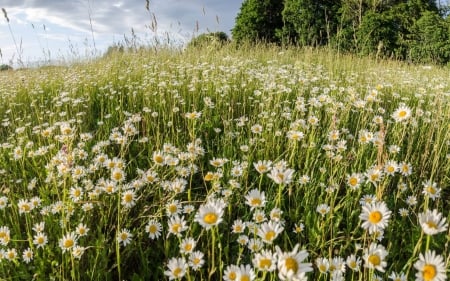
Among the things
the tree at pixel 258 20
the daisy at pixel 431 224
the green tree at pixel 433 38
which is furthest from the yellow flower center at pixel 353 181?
the green tree at pixel 433 38

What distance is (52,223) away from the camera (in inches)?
72.6

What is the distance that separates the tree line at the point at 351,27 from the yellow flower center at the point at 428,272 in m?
10.7

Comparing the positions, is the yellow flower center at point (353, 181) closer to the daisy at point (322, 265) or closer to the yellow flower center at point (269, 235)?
the daisy at point (322, 265)

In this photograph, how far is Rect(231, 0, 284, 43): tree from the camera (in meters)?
15.8

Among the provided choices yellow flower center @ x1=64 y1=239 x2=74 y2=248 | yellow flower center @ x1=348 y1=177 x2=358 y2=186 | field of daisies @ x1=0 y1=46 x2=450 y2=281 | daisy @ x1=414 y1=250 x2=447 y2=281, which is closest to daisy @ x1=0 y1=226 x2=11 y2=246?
field of daisies @ x1=0 y1=46 x2=450 y2=281

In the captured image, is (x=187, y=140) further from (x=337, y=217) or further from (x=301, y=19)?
(x=301, y=19)

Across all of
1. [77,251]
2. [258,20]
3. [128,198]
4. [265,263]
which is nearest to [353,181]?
[265,263]

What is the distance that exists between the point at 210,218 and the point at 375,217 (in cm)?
55

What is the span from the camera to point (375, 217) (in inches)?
42.5

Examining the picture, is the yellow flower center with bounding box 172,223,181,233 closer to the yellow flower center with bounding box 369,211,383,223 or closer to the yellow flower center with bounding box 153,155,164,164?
the yellow flower center with bounding box 153,155,164,164

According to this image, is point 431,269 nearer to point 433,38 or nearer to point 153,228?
point 153,228

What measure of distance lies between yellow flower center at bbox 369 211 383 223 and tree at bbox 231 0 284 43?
14.9 metres

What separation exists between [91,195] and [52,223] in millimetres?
254

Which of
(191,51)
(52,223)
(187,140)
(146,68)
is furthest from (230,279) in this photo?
(191,51)
